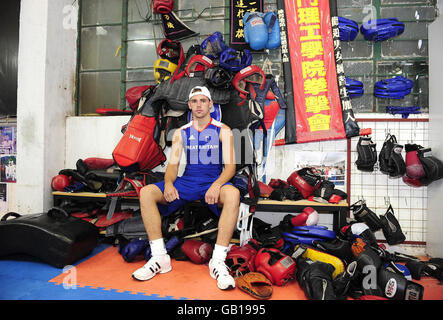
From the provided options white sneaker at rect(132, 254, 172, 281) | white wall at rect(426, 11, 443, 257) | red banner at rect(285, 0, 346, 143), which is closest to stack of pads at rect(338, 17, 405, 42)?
red banner at rect(285, 0, 346, 143)

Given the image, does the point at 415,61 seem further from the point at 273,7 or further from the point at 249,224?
the point at 249,224

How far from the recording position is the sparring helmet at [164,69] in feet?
9.64

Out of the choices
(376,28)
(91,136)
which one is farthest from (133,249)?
(376,28)

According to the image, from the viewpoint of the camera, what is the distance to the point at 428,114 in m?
2.76

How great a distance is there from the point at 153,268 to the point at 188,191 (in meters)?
0.66

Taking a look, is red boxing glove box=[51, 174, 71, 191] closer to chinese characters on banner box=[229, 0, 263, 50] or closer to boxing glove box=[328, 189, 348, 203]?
chinese characters on banner box=[229, 0, 263, 50]

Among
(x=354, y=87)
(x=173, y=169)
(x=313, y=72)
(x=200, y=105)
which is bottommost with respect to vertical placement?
(x=173, y=169)

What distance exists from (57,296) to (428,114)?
381 centimetres

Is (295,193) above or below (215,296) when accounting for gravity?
above

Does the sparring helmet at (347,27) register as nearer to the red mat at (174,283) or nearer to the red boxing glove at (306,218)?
the red boxing glove at (306,218)

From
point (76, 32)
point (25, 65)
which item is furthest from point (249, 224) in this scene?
point (76, 32)

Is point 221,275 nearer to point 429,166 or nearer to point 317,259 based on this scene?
point 317,259

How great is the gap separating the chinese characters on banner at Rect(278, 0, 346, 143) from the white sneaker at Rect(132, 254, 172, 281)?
1920 mm

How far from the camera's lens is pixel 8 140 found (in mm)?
3402
